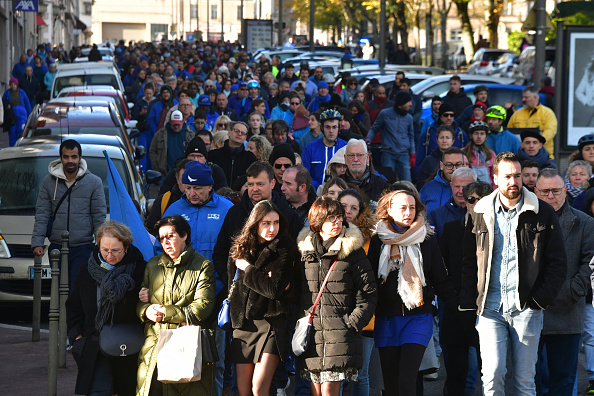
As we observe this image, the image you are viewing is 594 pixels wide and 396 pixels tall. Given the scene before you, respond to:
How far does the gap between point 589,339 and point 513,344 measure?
1.77m

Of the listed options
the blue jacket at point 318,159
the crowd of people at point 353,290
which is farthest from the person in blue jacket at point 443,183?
the blue jacket at point 318,159

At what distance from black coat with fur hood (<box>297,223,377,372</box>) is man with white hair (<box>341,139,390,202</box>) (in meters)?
2.44

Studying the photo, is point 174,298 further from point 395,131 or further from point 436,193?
point 395,131

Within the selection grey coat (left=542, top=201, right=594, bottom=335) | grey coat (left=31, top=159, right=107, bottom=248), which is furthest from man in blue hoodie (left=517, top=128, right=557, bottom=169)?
grey coat (left=31, top=159, right=107, bottom=248)

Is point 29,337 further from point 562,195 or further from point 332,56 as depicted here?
point 332,56

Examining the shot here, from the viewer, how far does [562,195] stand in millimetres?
7492

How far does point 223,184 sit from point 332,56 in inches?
1478

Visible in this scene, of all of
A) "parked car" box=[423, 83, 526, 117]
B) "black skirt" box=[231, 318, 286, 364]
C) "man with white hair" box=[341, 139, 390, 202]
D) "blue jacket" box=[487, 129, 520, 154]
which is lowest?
"black skirt" box=[231, 318, 286, 364]

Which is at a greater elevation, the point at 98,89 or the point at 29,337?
the point at 98,89

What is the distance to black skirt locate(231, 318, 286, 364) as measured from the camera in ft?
21.6

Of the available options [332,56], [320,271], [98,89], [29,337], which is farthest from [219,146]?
[332,56]

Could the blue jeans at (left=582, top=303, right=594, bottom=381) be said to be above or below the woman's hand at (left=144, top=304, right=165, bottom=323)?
below

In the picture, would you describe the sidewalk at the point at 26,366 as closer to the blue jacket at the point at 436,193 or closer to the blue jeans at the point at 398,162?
the blue jacket at the point at 436,193

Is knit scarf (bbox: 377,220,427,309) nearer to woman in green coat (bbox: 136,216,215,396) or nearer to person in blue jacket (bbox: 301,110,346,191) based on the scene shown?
woman in green coat (bbox: 136,216,215,396)
